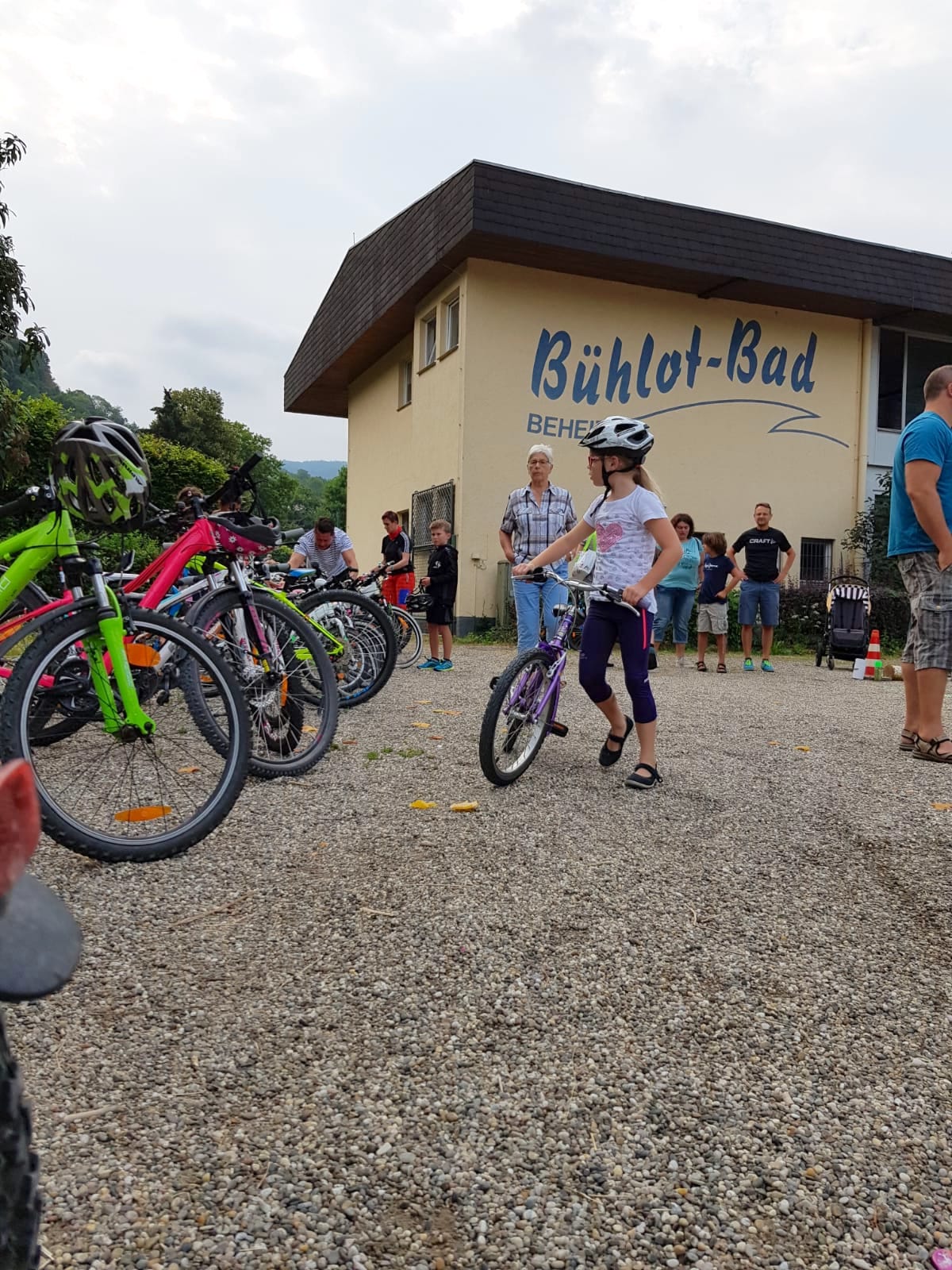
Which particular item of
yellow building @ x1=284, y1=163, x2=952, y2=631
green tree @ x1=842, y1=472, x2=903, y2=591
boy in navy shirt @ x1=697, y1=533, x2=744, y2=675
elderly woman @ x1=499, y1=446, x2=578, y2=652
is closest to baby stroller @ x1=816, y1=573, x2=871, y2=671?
boy in navy shirt @ x1=697, y1=533, x2=744, y2=675

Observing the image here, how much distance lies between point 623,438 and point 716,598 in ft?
20.3

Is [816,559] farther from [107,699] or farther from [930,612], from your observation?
[107,699]

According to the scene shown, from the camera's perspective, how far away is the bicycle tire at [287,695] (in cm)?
397

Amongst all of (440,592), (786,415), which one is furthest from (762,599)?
(786,415)

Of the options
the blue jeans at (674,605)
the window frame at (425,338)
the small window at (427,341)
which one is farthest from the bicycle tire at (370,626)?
the small window at (427,341)

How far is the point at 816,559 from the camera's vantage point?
16750mm

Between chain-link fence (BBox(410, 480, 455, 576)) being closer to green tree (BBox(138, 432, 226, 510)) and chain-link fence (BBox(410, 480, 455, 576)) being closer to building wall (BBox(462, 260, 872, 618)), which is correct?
building wall (BBox(462, 260, 872, 618))

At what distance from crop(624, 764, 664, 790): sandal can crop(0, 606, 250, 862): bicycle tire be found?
190 centimetres

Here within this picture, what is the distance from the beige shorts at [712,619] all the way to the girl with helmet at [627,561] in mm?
5877

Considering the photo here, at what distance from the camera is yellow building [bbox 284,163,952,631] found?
44.7ft

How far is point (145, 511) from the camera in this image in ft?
11.0

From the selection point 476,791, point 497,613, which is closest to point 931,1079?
point 476,791

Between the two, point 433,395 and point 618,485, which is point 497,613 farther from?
point 618,485

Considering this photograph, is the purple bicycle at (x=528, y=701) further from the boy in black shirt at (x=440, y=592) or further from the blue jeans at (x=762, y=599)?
the blue jeans at (x=762, y=599)
